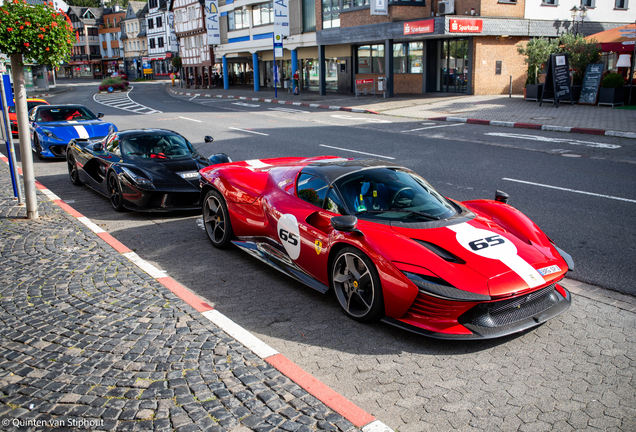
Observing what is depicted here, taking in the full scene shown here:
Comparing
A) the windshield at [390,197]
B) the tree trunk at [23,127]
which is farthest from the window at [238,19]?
the windshield at [390,197]

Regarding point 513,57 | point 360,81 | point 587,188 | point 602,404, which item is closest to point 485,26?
point 513,57

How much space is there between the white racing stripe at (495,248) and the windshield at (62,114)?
12.2 meters

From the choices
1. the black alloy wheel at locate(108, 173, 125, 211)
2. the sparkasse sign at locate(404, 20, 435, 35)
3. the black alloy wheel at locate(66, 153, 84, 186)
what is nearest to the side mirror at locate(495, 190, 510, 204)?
the black alloy wheel at locate(108, 173, 125, 211)

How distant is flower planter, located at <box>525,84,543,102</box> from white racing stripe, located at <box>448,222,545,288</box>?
2126 cm

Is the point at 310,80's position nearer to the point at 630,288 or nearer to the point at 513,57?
the point at 513,57

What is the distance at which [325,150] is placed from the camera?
13312 millimetres

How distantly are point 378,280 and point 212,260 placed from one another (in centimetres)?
261

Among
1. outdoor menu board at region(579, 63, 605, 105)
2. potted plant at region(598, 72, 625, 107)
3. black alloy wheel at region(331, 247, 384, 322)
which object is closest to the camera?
black alloy wheel at region(331, 247, 384, 322)

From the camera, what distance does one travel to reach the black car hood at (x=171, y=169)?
7.81 metres

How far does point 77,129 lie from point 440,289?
11.8m

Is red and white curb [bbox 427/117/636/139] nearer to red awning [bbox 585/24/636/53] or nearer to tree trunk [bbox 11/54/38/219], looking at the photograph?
red awning [bbox 585/24/636/53]

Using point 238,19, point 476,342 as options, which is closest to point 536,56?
point 476,342

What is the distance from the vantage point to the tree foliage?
6934mm

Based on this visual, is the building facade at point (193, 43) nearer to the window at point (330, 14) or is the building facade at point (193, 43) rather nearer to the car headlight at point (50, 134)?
the window at point (330, 14)
